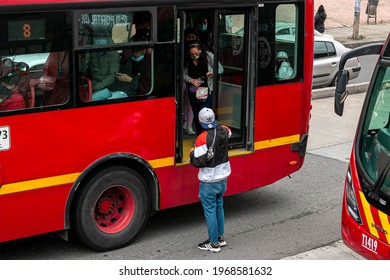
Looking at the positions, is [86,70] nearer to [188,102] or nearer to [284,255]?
[188,102]

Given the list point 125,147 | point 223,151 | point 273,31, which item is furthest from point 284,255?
point 273,31

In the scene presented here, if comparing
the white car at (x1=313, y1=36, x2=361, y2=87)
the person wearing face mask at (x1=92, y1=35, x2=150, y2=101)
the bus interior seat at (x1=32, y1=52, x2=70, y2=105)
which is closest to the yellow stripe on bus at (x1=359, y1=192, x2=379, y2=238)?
the person wearing face mask at (x1=92, y1=35, x2=150, y2=101)

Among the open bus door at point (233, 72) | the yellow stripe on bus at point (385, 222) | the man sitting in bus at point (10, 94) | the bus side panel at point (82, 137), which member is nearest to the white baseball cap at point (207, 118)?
the bus side panel at point (82, 137)

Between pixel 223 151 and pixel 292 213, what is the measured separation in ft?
7.39

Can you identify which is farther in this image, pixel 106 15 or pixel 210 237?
pixel 210 237

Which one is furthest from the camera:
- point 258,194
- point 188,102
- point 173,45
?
point 258,194

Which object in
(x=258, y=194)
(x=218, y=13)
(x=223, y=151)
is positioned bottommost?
(x=258, y=194)

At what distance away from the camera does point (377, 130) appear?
7.50 metres

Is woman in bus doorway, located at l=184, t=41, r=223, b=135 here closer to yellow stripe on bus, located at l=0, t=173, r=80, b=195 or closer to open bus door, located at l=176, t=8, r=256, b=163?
open bus door, located at l=176, t=8, r=256, b=163

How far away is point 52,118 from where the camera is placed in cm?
770

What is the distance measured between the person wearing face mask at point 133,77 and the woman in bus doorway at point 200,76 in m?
1.17

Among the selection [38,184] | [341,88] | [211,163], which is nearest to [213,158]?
[211,163]

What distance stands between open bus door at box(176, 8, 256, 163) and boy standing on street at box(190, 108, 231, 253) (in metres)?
0.73

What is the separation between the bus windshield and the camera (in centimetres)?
721
